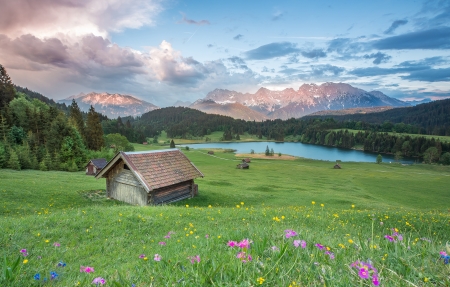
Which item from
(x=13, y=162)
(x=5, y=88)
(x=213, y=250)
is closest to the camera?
(x=213, y=250)

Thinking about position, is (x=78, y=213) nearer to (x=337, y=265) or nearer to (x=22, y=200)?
(x=337, y=265)

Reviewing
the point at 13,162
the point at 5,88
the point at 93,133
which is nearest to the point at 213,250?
the point at 13,162

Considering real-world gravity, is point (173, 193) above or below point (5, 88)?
below

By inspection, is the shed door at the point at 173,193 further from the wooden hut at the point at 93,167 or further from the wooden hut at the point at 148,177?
the wooden hut at the point at 93,167

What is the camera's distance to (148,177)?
70.9 ft

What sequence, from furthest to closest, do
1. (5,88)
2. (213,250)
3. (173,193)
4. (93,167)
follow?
(5,88)
(93,167)
(173,193)
(213,250)

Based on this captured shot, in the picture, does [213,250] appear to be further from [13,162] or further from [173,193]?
[13,162]

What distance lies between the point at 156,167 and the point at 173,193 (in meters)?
3.49

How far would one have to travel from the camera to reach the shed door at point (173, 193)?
22702 millimetres

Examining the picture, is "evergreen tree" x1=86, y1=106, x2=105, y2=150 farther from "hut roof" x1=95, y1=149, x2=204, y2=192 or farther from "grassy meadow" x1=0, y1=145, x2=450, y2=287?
"grassy meadow" x1=0, y1=145, x2=450, y2=287

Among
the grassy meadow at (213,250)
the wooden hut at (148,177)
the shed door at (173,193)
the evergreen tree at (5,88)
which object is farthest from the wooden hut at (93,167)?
the evergreen tree at (5,88)

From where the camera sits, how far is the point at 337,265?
9.16 feet

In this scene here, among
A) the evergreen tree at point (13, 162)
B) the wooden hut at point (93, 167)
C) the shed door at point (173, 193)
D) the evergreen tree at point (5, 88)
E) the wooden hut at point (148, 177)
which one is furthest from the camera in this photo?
the evergreen tree at point (5, 88)

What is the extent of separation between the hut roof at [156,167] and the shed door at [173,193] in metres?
1.19
